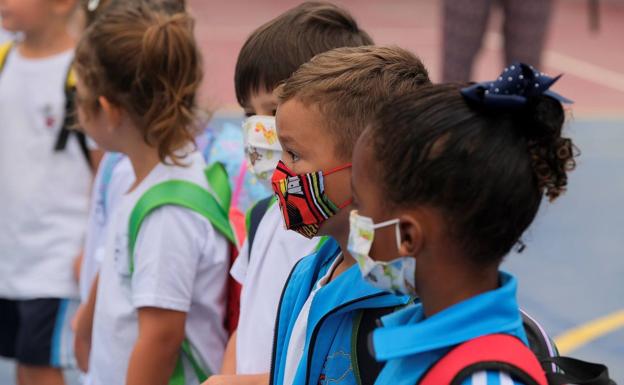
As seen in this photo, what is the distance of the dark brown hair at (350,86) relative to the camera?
1.90 meters

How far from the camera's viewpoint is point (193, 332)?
2684 mm

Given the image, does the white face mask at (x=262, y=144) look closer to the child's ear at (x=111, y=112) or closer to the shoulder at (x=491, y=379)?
the child's ear at (x=111, y=112)

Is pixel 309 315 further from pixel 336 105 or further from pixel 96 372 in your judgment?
pixel 96 372

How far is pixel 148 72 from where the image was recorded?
2713 millimetres

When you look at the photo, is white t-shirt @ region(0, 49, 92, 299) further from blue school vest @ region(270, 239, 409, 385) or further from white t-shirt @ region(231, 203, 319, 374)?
blue school vest @ region(270, 239, 409, 385)

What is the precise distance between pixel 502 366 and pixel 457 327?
10cm

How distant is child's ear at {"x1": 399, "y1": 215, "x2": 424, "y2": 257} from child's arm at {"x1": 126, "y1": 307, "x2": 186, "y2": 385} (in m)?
1.15

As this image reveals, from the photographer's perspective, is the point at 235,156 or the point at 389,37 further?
the point at 389,37

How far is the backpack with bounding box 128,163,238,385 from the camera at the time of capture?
2598mm

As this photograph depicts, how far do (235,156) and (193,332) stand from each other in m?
0.70

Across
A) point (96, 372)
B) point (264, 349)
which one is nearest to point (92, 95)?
point (96, 372)

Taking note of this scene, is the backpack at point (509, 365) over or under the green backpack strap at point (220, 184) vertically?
over

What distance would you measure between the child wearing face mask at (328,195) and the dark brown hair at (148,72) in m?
0.82

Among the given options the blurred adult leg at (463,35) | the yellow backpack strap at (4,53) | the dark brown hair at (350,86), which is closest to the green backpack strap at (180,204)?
the dark brown hair at (350,86)
